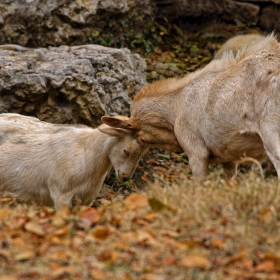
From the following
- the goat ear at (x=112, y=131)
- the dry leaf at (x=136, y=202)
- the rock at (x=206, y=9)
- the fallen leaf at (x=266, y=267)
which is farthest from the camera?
the rock at (x=206, y=9)

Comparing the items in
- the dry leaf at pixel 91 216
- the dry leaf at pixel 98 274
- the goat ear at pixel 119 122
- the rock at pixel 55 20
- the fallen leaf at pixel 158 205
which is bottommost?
the dry leaf at pixel 91 216

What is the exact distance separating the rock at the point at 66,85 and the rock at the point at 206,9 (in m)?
4.68

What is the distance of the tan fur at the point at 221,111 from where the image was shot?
7.06 metres

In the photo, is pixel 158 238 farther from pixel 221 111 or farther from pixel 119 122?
pixel 119 122

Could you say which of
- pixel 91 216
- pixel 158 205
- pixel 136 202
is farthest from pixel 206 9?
pixel 91 216

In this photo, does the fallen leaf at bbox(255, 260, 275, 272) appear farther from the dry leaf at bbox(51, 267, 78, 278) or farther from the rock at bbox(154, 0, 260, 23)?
the rock at bbox(154, 0, 260, 23)

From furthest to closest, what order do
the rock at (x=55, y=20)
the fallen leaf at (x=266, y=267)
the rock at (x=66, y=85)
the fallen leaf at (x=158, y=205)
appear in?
the rock at (x=55, y=20) < the rock at (x=66, y=85) < the fallen leaf at (x=158, y=205) < the fallen leaf at (x=266, y=267)

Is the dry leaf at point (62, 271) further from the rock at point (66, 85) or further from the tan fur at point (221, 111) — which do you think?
the rock at point (66, 85)

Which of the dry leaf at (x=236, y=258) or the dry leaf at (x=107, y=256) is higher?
the dry leaf at (x=236, y=258)

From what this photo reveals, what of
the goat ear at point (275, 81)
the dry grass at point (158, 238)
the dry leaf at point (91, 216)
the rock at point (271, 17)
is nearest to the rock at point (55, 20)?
the rock at point (271, 17)

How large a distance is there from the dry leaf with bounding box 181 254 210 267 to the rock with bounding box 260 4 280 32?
11.4 metres

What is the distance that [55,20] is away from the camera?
1287cm

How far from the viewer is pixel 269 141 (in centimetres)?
697

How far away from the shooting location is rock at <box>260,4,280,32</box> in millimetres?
15156
